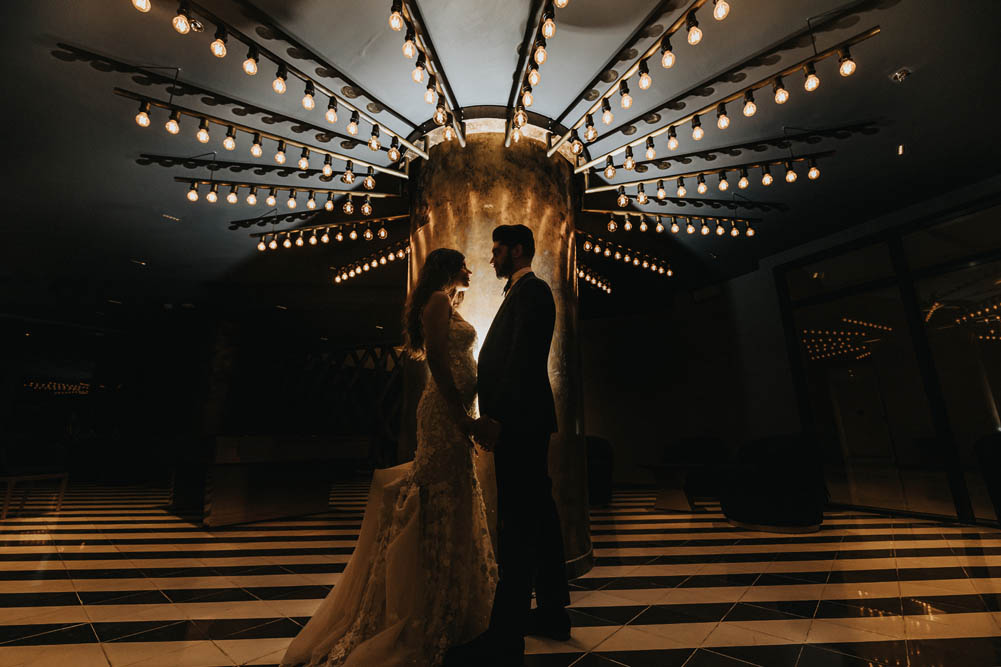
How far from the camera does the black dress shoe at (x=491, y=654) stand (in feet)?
5.10

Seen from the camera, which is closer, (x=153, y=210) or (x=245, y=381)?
(x=153, y=210)

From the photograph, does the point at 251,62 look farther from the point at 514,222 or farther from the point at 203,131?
the point at 514,222

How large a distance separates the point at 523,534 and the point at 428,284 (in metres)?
1.09

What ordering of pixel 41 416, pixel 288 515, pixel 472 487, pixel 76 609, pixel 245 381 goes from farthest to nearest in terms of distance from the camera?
pixel 41 416 < pixel 245 381 < pixel 288 515 < pixel 76 609 < pixel 472 487

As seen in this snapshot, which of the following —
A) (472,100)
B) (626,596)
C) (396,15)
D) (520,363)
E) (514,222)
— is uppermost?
(472,100)

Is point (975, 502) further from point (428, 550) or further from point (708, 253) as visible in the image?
point (428, 550)

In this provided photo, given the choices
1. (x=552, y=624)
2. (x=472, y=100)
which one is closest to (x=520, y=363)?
(x=552, y=624)

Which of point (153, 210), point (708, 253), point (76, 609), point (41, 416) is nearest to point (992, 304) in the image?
point (708, 253)

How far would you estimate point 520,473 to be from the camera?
1.76 metres

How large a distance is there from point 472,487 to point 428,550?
11.6 inches

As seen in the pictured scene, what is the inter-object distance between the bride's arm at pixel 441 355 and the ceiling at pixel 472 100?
6.59 feet

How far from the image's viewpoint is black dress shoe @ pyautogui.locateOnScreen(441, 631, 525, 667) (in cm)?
155

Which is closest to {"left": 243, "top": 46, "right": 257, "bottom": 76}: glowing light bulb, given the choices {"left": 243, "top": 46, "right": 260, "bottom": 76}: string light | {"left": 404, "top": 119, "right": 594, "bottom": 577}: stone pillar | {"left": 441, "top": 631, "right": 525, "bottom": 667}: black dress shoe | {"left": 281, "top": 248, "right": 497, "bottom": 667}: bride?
{"left": 243, "top": 46, "right": 260, "bottom": 76}: string light

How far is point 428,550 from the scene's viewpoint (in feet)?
5.85
